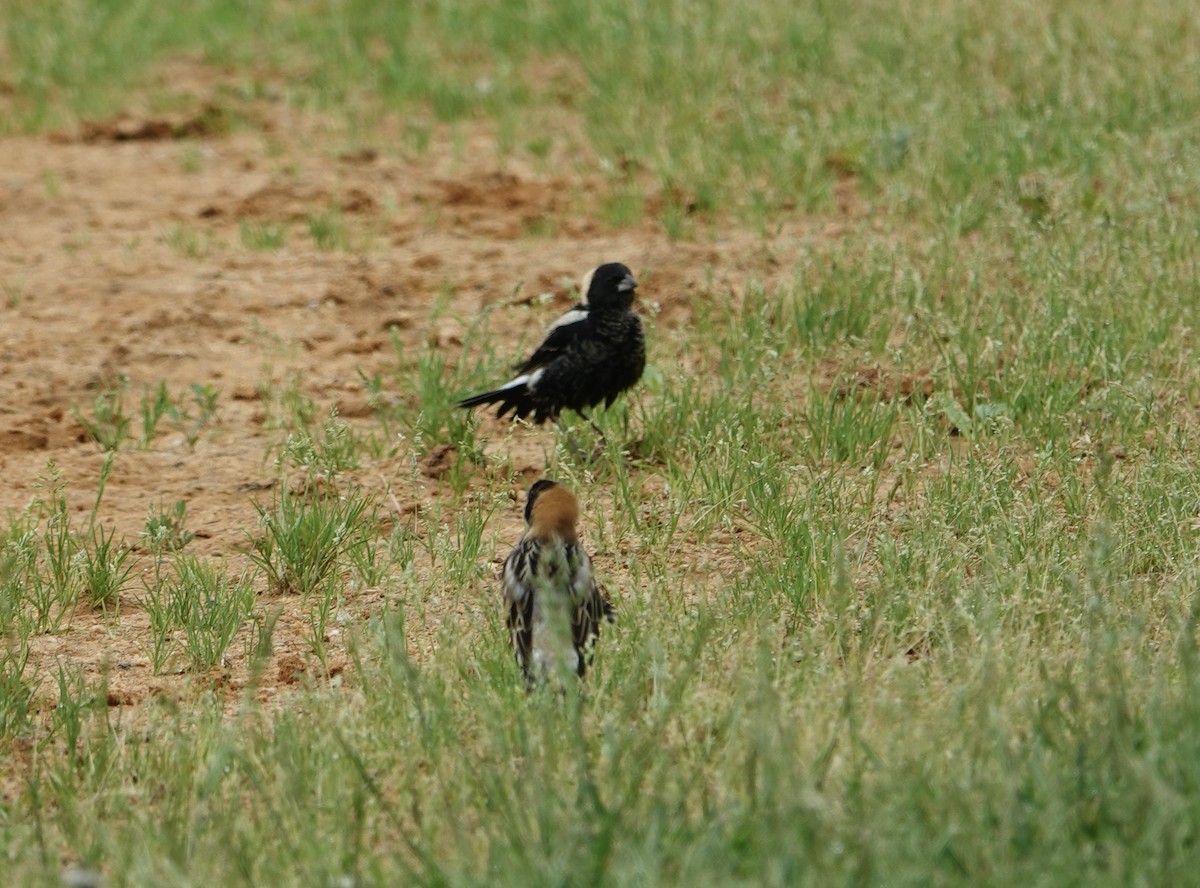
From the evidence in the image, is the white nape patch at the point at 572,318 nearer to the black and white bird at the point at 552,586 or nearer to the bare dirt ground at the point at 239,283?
the bare dirt ground at the point at 239,283

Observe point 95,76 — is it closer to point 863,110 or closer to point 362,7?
point 362,7

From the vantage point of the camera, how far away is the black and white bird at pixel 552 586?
4.75 meters

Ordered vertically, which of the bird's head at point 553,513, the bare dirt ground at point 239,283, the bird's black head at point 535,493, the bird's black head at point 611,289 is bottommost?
the bare dirt ground at point 239,283

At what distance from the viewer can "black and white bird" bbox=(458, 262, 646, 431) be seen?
290 inches

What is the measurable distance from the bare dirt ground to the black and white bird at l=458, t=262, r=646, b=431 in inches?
9.7

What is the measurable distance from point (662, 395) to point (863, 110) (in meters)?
3.61

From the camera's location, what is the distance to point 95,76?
13.3 metres

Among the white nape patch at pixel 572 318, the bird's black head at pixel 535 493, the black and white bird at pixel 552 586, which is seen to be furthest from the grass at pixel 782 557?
the white nape patch at pixel 572 318

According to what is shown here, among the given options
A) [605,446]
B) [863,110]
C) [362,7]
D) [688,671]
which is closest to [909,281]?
[605,446]

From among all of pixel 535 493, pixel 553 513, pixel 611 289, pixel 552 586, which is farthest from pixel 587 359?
pixel 552 586

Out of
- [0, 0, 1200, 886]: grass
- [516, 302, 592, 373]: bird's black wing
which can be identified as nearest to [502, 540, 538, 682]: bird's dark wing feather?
[0, 0, 1200, 886]: grass

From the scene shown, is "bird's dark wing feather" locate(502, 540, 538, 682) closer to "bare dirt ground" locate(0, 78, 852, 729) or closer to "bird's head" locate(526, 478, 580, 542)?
"bird's head" locate(526, 478, 580, 542)

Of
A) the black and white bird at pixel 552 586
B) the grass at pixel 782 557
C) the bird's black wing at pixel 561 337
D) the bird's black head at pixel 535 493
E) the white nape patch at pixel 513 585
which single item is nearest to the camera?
the grass at pixel 782 557

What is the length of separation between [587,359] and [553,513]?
223 cm
